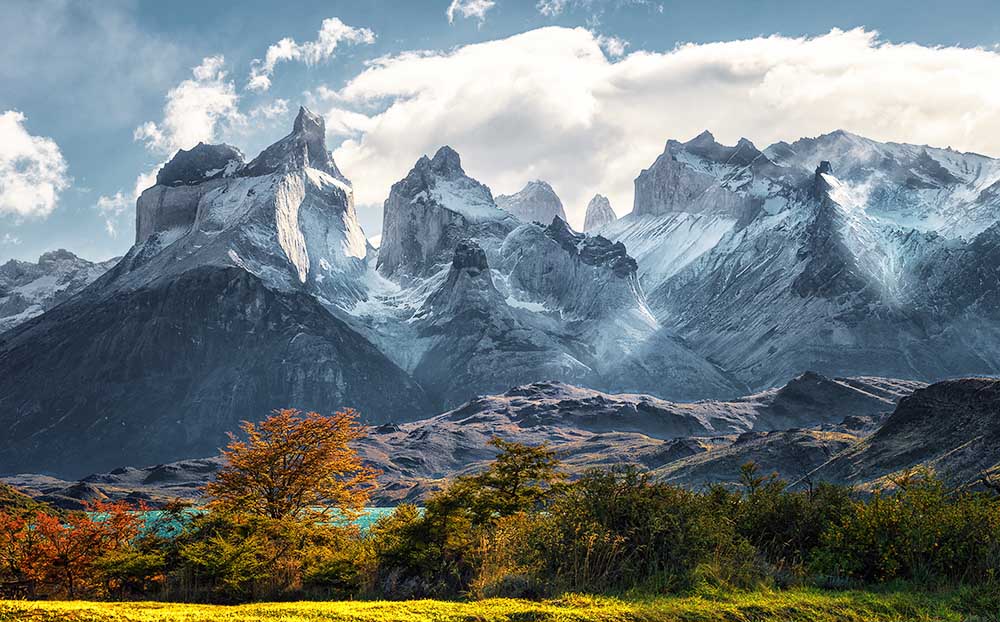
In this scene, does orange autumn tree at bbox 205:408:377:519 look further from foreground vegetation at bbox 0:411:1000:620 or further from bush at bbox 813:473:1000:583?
bush at bbox 813:473:1000:583

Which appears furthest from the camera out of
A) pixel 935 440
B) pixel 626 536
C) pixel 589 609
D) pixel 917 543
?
pixel 935 440

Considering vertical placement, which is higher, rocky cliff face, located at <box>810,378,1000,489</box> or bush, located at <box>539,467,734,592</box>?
bush, located at <box>539,467,734,592</box>

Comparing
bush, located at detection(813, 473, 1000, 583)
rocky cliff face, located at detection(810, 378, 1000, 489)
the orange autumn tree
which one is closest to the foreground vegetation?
bush, located at detection(813, 473, 1000, 583)

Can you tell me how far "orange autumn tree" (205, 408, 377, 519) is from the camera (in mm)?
30953

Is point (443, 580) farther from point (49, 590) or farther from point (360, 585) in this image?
point (49, 590)

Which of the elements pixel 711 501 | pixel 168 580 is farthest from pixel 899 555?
pixel 168 580

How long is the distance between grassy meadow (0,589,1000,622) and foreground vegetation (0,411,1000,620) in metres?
0.06

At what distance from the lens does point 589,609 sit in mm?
16391

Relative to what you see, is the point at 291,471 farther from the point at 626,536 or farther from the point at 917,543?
the point at 917,543

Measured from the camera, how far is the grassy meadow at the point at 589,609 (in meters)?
14.7

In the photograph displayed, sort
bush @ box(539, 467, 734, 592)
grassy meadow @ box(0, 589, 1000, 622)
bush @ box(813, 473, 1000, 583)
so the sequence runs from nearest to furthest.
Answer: grassy meadow @ box(0, 589, 1000, 622) < bush @ box(539, 467, 734, 592) < bush @ box(813, 473, 1000, 583)

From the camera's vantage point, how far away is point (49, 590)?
2273 cm

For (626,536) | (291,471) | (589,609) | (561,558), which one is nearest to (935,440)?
(291,471)

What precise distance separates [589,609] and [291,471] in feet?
58.6
